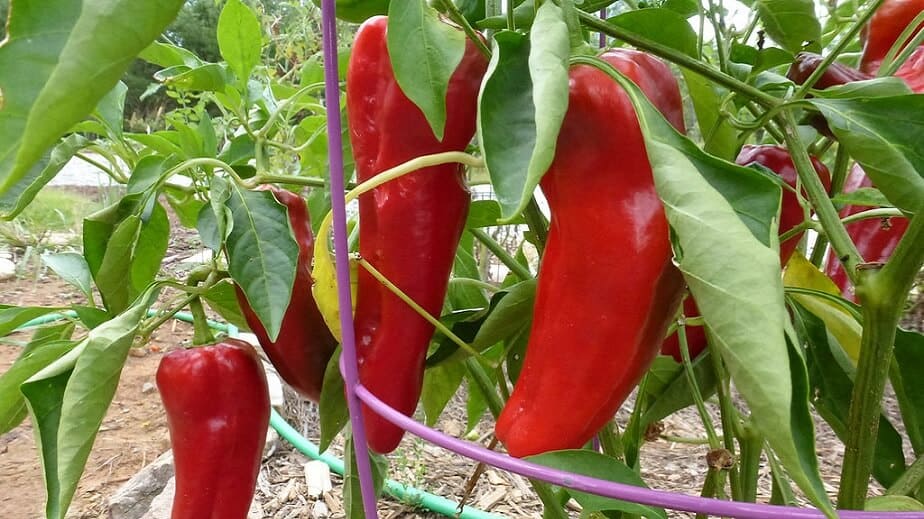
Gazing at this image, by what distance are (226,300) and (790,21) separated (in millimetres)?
521

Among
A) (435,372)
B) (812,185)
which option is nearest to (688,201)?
(812,185)

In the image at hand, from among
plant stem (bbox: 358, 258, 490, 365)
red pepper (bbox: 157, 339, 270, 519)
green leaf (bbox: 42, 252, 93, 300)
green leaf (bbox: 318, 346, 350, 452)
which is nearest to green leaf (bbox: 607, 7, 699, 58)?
plant stem (bbox: 358, 258, 490, 365)

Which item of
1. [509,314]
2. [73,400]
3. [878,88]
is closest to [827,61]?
[878,88]

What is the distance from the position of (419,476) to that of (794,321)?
1.05 metres

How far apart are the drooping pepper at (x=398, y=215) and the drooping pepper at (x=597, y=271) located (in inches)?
3.5

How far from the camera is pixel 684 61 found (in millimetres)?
405

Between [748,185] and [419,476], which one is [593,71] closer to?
[748,185]

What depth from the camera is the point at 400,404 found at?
1.72 feet

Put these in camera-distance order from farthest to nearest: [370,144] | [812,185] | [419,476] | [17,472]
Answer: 1. [17,472]
2. [419,476]
3. [370,144]
4. [812,185]

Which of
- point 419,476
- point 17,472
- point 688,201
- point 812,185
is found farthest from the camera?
point 17,472

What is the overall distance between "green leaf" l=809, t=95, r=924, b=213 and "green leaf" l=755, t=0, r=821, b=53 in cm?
13

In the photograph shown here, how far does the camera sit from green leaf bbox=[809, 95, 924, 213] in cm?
35

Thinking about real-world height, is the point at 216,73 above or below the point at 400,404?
above

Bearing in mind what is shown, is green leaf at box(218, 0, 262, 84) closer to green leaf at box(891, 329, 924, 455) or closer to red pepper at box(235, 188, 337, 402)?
red pepper at box(235, 188, 337, 402)
